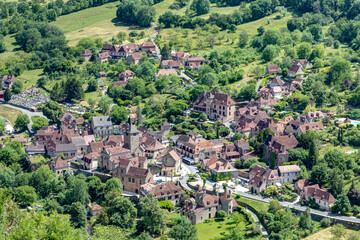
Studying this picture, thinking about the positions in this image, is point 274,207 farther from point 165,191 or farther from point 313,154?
point 165,191

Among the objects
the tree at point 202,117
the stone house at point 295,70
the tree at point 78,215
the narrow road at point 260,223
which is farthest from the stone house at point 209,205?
the stone house at point 295,70

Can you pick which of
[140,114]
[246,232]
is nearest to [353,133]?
[246,232]

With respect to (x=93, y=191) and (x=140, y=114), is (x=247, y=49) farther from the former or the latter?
(x=93, y=191)

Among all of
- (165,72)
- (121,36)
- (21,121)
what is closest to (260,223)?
(21,121)

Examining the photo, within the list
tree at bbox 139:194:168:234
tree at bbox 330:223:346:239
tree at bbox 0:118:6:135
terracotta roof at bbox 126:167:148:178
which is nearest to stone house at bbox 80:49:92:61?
tree at bbox 0:118:6:135

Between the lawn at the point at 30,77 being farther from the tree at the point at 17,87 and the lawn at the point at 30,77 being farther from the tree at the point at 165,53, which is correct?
the tree at the point at 165,53
